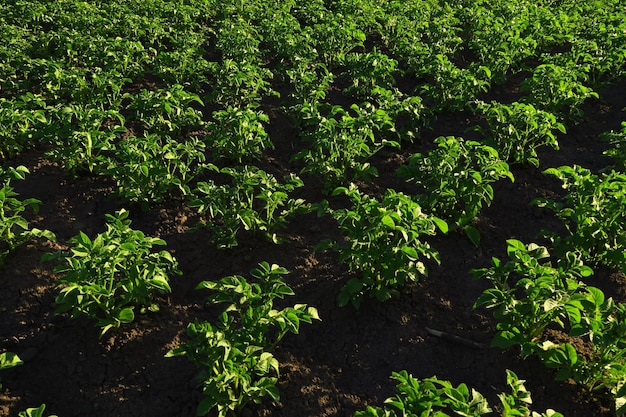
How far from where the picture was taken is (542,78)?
25.2 feet

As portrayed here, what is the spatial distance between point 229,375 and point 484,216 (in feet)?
13.6

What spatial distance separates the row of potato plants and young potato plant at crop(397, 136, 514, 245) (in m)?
0.02

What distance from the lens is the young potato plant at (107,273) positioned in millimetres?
4027

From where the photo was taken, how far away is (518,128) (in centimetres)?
664

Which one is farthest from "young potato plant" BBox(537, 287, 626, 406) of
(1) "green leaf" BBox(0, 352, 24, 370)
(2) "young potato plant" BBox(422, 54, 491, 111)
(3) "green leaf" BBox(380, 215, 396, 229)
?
(2) "young potato plant" BBox(422, 54, 491, 111)

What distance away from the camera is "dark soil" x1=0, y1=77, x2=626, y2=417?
4168 millimetres

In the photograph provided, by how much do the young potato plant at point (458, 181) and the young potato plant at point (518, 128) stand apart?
924 mm

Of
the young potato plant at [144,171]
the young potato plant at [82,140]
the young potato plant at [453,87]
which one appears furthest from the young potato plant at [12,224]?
the young potato plant at [453,87]

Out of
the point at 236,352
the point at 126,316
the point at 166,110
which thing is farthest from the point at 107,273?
the point at 166,110

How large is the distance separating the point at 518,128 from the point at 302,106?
3194 millimetres

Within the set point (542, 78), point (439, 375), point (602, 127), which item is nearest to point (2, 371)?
point (439, 375)

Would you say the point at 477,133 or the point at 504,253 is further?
the point at 477,133

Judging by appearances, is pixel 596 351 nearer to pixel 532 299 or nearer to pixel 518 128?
pixel 532 299

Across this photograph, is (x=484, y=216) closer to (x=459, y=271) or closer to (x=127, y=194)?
(x=459, y=271)
